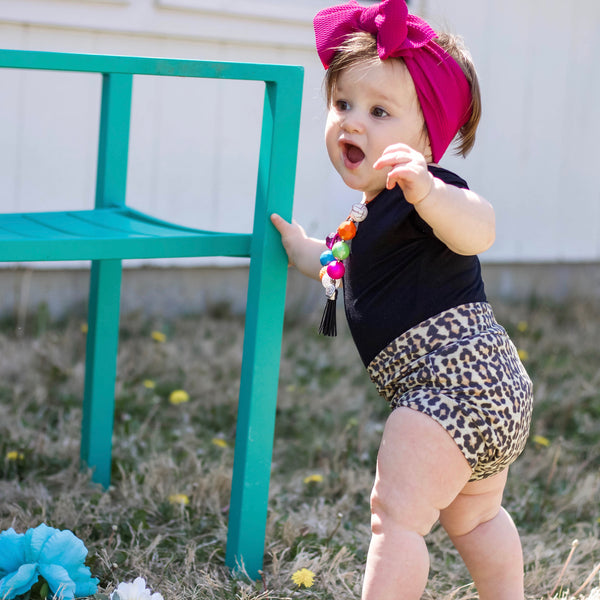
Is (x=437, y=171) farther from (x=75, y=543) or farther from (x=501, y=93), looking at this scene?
(x=501, y=93)

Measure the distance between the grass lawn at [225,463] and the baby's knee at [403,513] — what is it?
297 millimetres

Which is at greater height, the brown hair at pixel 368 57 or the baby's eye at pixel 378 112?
the brown hair at pixel 368 57

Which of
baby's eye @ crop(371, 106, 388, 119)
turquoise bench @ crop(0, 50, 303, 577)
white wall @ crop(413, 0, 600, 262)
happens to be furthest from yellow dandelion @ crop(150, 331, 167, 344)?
baby's eye @ crop(371, 106, 388, 119)

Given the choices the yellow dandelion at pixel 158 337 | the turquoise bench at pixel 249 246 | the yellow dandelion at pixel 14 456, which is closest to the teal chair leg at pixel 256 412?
the turquoise bench at pixel 249 246

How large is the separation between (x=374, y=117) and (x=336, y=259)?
263 mm

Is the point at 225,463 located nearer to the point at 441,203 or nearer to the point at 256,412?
the point at 256,412

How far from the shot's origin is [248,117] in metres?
3.84

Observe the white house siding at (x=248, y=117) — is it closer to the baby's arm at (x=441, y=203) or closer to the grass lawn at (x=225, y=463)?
the grass lawn at (x=225, y=463)

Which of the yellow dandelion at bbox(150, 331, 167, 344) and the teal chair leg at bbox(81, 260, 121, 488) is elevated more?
the teal chair leg at bbox(81, 260, 121, 488)

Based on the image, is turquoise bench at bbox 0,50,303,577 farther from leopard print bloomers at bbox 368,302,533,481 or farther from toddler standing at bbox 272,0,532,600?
leopard print bloomers at bbox 368,302,533,481

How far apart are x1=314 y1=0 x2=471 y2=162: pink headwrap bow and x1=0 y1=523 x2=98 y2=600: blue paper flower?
953 millimetres

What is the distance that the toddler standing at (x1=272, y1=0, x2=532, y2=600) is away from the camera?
151 cm

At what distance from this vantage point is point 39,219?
1.88 meters

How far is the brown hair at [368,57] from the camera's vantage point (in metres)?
1.61
